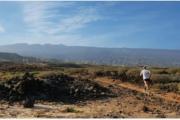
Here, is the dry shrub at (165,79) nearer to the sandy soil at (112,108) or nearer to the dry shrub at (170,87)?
the dry shrub at (170,87)

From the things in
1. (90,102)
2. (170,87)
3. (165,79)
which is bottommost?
(90,102)

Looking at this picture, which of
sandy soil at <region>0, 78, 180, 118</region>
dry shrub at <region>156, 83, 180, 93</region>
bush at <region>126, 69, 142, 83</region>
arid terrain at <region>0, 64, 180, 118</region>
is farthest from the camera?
bush at <region>126, 69, 142, 83</region>

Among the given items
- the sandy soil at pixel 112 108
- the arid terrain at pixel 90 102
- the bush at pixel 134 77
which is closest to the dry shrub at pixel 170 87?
the arid terrain at pixel 90 102

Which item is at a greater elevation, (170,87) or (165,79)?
(165,79)

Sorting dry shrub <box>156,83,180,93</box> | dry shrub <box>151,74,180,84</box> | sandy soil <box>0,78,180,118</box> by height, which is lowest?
sandy soil <box>0,78,180,118</box>

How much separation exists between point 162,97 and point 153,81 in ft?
26.9

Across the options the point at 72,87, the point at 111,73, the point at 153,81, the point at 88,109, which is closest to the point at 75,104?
the point at 88,109

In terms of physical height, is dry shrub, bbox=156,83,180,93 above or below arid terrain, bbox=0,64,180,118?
above

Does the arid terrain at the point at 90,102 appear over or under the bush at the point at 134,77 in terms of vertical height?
under

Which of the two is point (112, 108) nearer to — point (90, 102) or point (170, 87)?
point (90, 102)

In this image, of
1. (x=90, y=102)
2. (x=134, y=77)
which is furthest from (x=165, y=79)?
(x=90, y=102)

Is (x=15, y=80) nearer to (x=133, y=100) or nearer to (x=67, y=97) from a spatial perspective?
(x=67, y=97)

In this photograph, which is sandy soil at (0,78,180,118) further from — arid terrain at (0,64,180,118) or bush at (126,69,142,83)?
bush at (126,69,142,83)

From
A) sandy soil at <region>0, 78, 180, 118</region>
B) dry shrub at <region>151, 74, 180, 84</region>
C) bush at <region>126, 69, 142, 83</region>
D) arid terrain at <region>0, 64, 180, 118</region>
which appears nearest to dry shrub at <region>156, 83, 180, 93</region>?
arid terrain at <region>0, 64, 180, 118</region>
